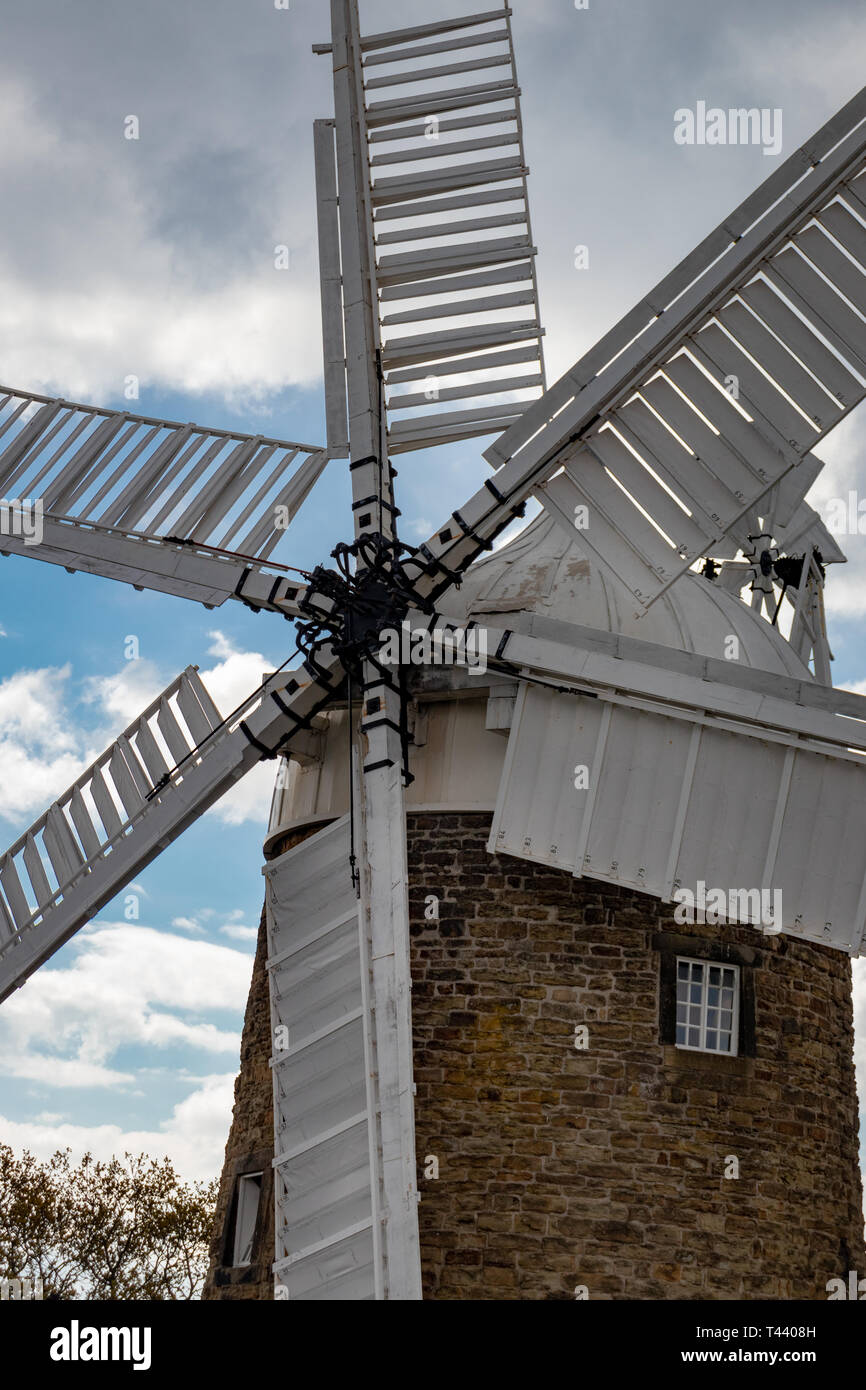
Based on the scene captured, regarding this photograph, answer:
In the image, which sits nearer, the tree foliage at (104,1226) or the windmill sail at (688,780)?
the windmill sail at (688,780)

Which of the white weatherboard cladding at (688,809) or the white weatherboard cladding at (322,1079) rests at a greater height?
the white weatherboard cladding at (688,809)

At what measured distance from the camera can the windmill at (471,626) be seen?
34.6 feet

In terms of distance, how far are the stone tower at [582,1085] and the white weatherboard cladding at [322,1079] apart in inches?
28.9

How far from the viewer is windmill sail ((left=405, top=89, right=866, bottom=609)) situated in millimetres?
11055

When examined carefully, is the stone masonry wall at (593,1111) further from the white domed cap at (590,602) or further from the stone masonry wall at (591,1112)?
the white domed cap at (590,602)

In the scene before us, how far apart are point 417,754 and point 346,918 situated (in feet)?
5.15

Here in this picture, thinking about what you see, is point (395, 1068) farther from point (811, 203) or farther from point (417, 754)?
point (811, 203)

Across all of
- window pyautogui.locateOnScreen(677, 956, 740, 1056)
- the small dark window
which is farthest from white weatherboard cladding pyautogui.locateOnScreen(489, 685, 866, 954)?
window pyautogui.locateOnScreen(677, 956, 740, 1056)

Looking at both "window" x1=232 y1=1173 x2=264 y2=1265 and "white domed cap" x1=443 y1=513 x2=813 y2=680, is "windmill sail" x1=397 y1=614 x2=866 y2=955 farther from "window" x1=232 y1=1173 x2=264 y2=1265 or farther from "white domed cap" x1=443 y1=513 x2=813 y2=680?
"window" x1=232 y1=1173 x2=264 y2=1265

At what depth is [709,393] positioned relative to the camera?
11.3 m

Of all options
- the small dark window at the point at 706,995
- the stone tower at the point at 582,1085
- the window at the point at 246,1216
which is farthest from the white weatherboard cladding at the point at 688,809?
the window at the point at 246,1216

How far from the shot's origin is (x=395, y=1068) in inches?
396

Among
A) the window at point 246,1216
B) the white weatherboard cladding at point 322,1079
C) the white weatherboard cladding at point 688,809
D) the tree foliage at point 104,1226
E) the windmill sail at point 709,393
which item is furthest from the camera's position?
the tree foliage at point 104,1226
